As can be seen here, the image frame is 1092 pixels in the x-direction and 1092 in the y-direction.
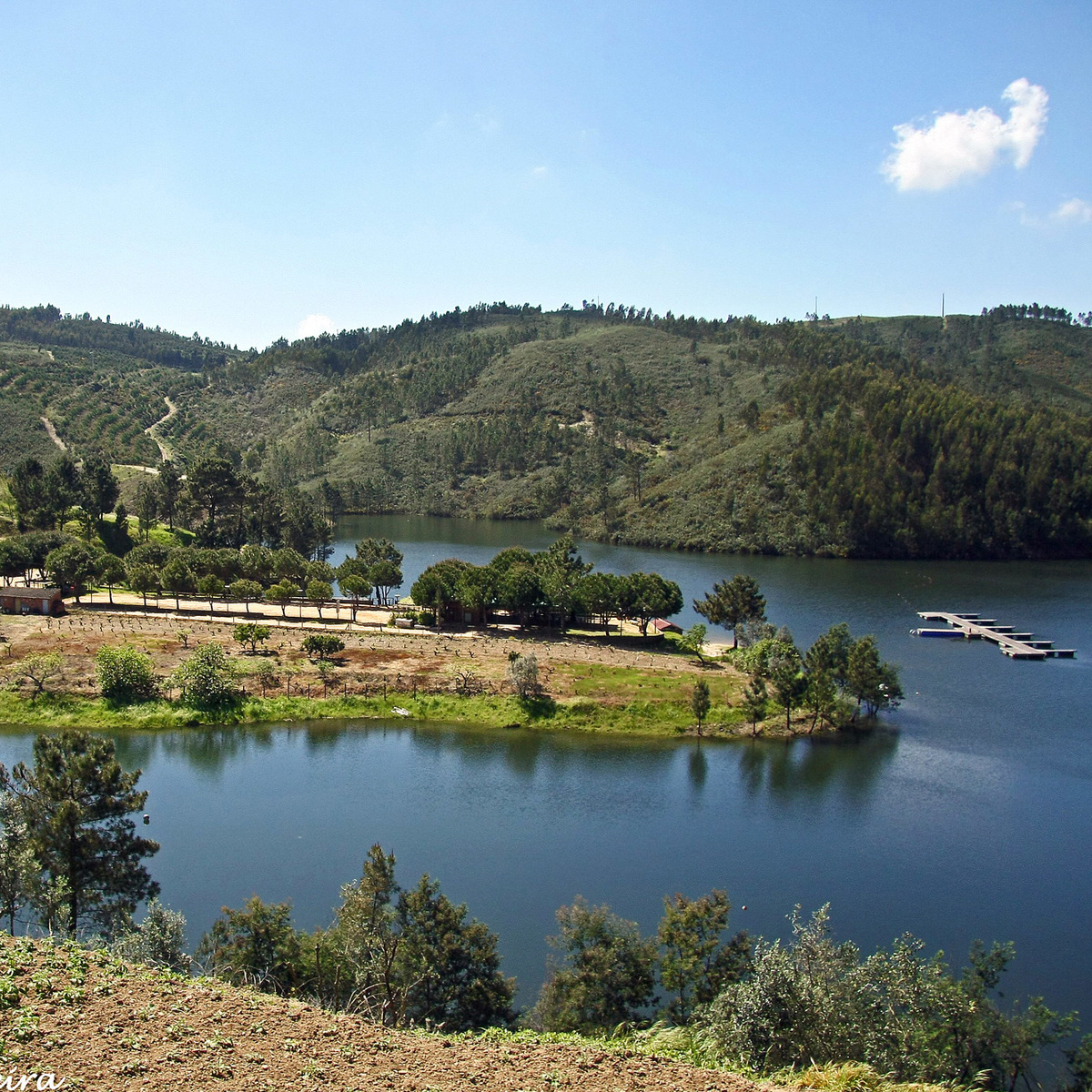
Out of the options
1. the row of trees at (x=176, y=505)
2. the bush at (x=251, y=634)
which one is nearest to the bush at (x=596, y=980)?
the bush at (x=251, y=634)

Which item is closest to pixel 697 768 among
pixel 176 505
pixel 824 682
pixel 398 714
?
pixel 824 682

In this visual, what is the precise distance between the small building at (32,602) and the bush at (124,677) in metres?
19.0

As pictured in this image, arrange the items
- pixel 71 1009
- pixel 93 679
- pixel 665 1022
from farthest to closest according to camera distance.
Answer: pixel 93 679 < pixel 665 1022 < pixel 71 1009

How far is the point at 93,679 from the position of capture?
5947cm

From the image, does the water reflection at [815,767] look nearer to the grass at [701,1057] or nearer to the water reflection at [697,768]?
the water reflection at [697,768]

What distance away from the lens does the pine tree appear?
28.5 meters

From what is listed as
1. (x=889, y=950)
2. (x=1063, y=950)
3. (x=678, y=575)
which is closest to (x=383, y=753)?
(x=889, y=950)

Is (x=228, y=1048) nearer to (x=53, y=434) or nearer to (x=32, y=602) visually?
(x=32, y=602)

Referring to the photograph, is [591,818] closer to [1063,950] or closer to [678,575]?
[1063,950]

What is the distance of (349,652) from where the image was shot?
6781cm

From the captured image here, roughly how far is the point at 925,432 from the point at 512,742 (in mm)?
108906

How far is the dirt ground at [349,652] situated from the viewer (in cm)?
6128

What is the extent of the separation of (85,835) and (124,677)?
103 feet

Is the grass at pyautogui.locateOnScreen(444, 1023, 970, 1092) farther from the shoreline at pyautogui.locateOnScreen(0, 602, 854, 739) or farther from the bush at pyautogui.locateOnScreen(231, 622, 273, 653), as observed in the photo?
the bush at pyautogui.locateOnScreen(231, 622, 273, 653)
